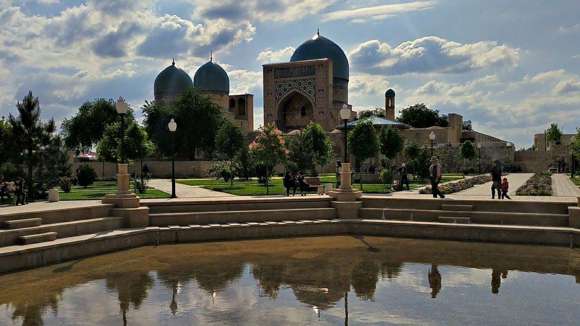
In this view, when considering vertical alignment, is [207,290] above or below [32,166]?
below

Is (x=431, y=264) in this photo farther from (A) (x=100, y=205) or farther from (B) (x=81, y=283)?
(A) (x=100, y=205)

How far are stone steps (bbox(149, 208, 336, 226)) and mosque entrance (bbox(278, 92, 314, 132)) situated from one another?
51.1 m

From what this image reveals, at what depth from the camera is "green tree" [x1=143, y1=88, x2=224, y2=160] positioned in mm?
48250

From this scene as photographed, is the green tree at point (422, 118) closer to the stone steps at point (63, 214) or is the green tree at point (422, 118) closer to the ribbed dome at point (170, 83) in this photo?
the ribbed dome at point (170, 83)

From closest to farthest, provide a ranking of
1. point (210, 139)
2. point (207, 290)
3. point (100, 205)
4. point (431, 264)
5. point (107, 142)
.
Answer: point (207, 290) → point (431, 264) → point (100, 205) → point (107, 142) → point (210, 139)

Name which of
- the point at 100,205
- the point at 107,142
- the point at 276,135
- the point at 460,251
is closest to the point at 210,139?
the point at 107,142

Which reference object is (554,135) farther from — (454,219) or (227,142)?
(454,219)

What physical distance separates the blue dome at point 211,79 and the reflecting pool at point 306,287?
56401 mm

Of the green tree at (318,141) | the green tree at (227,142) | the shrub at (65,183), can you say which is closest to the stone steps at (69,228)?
the shrub at (65,183)

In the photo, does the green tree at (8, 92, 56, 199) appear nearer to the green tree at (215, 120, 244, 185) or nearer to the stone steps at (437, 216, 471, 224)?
the stone steps at (437, 216, 471, 224)

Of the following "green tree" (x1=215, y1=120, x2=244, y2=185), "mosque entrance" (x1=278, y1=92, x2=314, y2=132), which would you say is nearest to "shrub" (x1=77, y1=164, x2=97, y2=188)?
"green tree" (x1=215, y1=120, x2=244, y2=185)

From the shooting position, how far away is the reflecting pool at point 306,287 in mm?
7051

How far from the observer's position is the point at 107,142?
3384 centimetres

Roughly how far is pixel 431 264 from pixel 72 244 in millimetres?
7122
